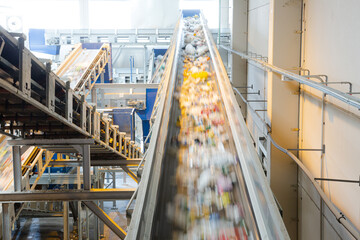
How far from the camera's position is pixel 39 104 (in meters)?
4.11

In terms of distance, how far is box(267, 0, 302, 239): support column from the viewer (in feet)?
21.4

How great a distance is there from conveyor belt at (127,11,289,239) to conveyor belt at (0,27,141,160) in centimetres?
139

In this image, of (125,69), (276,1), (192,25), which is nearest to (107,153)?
(192,25)

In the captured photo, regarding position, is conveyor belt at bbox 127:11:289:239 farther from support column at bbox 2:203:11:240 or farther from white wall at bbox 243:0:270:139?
white wall at bbox 243:0:270:139

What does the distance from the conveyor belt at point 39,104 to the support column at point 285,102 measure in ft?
9.96

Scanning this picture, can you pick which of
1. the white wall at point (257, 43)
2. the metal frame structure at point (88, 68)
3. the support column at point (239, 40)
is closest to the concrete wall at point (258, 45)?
Answer: the white wall at point (257, 43)

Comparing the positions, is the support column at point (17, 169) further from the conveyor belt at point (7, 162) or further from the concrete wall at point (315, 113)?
the concrete wall at point (315, 113)

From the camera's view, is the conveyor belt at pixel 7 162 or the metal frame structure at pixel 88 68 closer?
the conveyor belt at pixel 7 162

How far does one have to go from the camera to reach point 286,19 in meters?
6.52

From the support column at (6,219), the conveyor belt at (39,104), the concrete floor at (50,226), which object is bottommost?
the concrete floor at (50,226)

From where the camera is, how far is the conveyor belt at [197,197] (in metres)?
2.28

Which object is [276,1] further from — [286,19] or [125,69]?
[125,69]

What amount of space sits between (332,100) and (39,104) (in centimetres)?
348

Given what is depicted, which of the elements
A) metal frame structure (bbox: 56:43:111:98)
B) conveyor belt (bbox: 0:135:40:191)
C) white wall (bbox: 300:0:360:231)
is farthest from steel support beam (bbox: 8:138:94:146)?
metal frame structure (bbox: 56:43:111:98)
